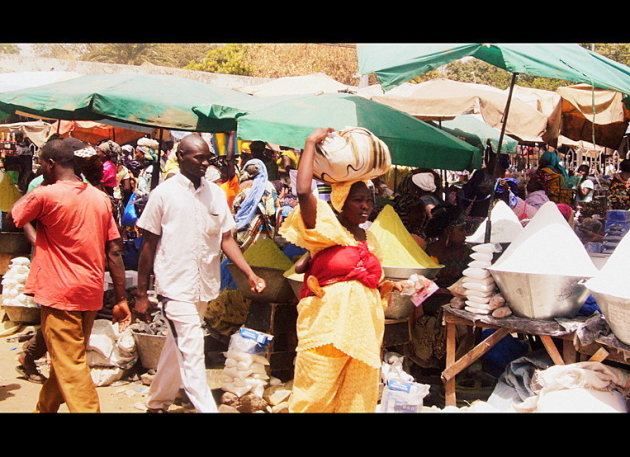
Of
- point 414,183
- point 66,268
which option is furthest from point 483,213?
point 66,268

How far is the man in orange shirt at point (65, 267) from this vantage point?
375cm

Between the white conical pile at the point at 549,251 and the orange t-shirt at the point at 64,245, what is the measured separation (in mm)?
2673

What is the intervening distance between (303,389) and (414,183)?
14.2 ft

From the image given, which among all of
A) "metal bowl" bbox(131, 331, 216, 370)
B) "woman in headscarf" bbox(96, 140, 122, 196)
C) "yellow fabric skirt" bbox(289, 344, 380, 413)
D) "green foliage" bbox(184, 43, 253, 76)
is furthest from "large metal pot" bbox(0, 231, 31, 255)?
"green foliage" bbox(184, 43, 253, 76)

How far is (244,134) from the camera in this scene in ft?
18.8

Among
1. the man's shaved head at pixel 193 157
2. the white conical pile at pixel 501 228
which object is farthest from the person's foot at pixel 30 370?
the white conical pile at pixel 501 228

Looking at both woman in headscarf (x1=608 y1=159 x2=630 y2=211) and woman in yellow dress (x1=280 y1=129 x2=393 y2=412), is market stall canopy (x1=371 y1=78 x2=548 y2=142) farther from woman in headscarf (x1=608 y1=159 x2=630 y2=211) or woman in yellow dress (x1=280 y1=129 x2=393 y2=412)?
woman in yellow dress (x1=280 y1=129 x2=393 y2=412)

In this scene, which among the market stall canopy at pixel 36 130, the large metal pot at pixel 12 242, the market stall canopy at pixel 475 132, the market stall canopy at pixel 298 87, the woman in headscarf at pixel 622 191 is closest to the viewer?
the large metal pot at pixel 12 242

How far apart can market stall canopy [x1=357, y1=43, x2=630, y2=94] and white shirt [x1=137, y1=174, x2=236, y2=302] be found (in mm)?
1914

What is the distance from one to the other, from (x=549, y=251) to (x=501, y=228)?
1528 mm

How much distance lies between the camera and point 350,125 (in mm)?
5594

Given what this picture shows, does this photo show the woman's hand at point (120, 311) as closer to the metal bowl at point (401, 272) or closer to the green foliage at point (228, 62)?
the metal bowl at point (401, 272)

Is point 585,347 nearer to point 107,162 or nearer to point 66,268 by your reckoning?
point 66,268

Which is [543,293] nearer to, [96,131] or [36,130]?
[96,131]
